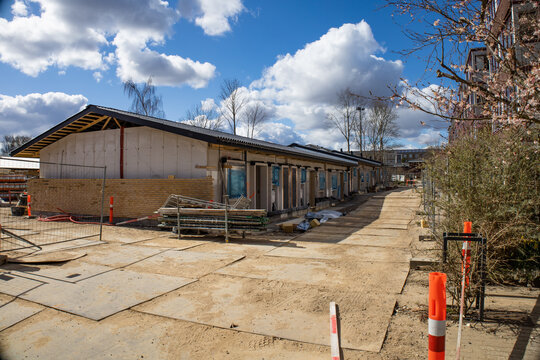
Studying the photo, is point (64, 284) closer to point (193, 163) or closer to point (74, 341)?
point (74, 341)

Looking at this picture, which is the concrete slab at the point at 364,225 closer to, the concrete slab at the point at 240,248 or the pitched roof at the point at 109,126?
the pitched roof at the point at 109,126

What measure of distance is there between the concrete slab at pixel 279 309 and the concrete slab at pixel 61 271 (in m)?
2.01

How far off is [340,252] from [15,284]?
634 centimetres

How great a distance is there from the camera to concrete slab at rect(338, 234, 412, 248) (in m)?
9.02

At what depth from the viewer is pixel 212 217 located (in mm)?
9883

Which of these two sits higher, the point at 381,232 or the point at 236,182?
the point at 236,182

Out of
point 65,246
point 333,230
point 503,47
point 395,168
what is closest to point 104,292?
point 65,246

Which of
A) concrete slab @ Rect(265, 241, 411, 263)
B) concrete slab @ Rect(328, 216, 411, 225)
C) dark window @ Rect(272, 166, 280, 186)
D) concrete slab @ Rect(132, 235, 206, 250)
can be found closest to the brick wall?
concrete slab @ Rect(132, 235, 206, 250)

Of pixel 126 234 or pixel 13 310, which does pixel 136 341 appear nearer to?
pixel 13 310

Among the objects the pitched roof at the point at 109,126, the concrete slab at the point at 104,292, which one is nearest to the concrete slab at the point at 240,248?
the concrete slab at the point at 104,292

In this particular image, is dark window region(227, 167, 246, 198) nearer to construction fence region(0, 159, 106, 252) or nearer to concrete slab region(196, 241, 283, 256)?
concrete slab region(196, 241, 283, 256)

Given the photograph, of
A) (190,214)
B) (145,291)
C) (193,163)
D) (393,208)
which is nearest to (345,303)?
(145,291)

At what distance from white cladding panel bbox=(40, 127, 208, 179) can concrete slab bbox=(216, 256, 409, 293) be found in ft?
18.4

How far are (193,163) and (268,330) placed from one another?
28.4ft
